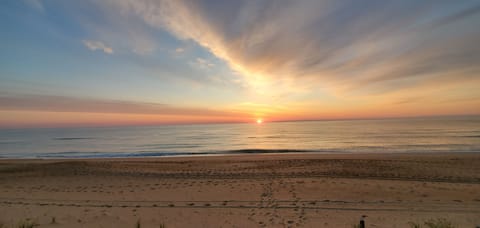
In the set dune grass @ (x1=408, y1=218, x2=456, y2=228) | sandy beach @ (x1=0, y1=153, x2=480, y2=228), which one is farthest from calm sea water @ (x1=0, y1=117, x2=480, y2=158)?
dune grass @ (x1=408, y1=218, x2=456, y2=228)

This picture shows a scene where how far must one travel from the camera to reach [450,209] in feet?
24.0

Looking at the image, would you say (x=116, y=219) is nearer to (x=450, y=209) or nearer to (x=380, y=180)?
(x=450, y=209)

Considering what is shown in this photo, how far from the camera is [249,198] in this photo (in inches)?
347

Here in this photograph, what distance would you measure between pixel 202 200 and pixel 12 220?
20.1ft

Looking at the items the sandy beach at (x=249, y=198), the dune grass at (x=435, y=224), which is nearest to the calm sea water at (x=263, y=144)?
the sandy beach at (x=249, y=198)

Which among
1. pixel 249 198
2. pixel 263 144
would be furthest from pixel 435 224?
pixel 263 144

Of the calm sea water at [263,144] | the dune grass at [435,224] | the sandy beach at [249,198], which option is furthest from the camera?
the calm sea water at [263,144]

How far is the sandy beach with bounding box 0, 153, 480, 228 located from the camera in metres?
6.85

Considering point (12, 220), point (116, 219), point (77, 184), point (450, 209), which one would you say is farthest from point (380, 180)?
point (77, 184)

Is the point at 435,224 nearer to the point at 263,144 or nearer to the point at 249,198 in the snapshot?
the point at 249,198

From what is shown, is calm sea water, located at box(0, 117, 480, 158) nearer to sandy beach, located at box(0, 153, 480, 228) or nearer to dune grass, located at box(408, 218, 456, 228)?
sandy beach, located at box(0, 153, 480, 228)

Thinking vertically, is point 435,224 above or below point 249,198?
above

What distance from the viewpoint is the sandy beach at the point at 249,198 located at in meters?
6.85

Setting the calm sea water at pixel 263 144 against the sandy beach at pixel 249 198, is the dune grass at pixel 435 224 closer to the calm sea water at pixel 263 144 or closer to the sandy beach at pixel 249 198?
the sandy beach at pixel 249 198
